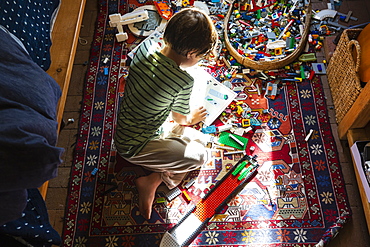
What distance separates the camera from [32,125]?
0.88 m

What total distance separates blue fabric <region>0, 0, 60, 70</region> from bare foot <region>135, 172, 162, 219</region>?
63 cm

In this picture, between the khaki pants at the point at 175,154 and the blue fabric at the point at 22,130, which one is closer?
the blue fabric at the point at 22,130

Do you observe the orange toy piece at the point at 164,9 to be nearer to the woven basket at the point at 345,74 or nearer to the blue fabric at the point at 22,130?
the woven basket at the point at 345,74

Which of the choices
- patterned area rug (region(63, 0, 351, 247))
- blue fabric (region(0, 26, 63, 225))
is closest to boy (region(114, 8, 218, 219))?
patterned area rug (region(63, 0, 351, 247))

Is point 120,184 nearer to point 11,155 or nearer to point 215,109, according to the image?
point 215,109

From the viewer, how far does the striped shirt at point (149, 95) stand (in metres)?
1.16

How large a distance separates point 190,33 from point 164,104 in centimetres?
28

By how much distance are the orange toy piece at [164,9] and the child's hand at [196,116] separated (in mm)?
697

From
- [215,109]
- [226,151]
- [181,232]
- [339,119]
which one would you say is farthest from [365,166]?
[181,232]

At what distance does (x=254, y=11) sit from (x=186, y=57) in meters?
0.97

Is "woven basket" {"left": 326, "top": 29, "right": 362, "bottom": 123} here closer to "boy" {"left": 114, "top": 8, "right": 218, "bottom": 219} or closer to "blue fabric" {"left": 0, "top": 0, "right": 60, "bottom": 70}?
"boy" {"left": 114, "top": 8, "right": 218, "bottom": 219}

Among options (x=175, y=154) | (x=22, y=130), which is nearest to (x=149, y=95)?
(x=175, y=154)

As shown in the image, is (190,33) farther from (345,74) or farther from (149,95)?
(345,74)

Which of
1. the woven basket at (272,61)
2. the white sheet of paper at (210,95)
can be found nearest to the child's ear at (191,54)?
the white sheet of paper at (210,95)
